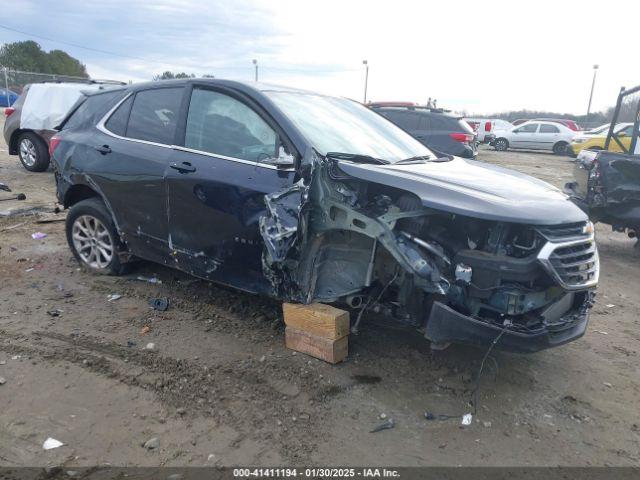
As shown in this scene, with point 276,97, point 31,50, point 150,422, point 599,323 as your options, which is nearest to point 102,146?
point 276,97

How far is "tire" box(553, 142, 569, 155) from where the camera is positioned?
938 inches

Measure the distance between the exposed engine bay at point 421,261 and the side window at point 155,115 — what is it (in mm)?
1442

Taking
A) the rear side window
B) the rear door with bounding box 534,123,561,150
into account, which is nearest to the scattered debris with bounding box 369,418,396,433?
the rear side window

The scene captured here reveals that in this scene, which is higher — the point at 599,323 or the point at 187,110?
the point at 187,110

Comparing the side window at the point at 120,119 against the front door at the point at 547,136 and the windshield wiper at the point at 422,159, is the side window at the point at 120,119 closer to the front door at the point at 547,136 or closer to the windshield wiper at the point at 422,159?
the windshield wiper at the point at 422,159

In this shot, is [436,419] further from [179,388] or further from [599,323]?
[599,323]

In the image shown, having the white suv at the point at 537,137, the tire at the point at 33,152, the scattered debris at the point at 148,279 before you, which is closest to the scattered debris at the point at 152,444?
the scattered debris at the point at 148,279

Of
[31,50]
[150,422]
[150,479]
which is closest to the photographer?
[150,479]

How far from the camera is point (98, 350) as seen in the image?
3.70m

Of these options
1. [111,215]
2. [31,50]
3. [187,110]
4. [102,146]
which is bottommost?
[111,215]

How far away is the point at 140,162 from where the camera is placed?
4.33 m

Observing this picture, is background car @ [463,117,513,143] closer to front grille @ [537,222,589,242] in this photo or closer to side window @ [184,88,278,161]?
side window @ [184,88,278,161]

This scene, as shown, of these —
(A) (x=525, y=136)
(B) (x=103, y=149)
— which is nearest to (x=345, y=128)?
(B) (x=103, y=149)

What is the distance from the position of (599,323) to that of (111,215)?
4536 mm
